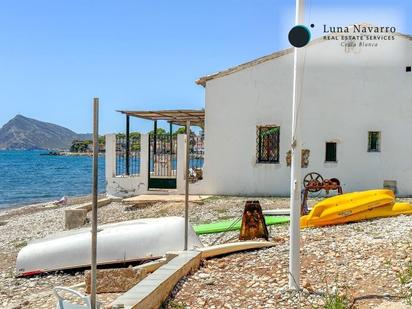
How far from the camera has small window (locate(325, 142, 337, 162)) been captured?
17.8m

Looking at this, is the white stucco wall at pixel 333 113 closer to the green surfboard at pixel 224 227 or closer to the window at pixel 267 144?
the window at pixel 267 144

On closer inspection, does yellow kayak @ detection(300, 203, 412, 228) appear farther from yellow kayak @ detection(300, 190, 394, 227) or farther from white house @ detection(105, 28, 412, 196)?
white house @ detection(105, 28, 412, 196)

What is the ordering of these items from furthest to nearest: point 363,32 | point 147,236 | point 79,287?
point 363,32 → point 147,236 → point 79,287

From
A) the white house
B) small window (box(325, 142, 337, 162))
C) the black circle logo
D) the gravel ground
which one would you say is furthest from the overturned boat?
small window (box(325, 142, 337, 162))

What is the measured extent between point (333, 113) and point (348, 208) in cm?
857

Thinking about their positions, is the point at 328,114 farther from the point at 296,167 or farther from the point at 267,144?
the point at 296,167

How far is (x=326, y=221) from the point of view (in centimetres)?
966

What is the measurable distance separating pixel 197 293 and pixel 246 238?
2.90 m

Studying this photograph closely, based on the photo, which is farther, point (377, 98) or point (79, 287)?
point (377, 98)

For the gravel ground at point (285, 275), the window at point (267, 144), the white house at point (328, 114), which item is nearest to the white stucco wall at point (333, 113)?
the white house at point (328, 114)

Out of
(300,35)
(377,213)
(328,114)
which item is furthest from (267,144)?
(300,35)

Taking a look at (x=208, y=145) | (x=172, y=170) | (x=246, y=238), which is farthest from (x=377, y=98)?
(x=246, y=238)

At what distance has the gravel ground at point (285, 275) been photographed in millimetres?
5492

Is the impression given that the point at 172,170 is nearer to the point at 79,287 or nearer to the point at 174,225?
the point at 174,225
